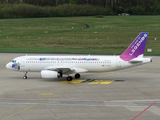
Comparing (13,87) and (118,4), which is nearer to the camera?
(13,87)

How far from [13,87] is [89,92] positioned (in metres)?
10.0

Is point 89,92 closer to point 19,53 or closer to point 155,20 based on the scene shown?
point 19,53

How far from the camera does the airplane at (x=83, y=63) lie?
48688 millimetres

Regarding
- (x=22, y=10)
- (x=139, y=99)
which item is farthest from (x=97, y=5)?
(x=139, y=99)

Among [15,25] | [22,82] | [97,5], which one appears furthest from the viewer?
[97,5]

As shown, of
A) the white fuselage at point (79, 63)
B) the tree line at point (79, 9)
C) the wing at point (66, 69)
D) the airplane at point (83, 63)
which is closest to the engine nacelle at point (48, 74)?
the airplane at point (83, 63)

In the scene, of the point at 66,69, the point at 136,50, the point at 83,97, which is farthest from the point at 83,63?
the point at 83,97

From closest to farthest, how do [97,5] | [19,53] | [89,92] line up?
[89,92]
[19,53]
[97,5]

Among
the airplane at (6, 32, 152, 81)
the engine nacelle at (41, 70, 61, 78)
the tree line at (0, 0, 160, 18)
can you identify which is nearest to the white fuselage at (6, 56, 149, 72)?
the airplane at (6, 32, 152, 81)

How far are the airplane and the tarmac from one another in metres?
1.55

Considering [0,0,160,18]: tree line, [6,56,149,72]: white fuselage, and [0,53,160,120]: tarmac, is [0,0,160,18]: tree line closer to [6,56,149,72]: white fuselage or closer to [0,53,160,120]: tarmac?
[0,53,160,120]: tarmac

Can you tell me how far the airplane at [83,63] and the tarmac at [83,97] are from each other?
1554mm

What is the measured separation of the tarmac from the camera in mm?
31875

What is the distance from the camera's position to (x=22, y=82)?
48.4m
